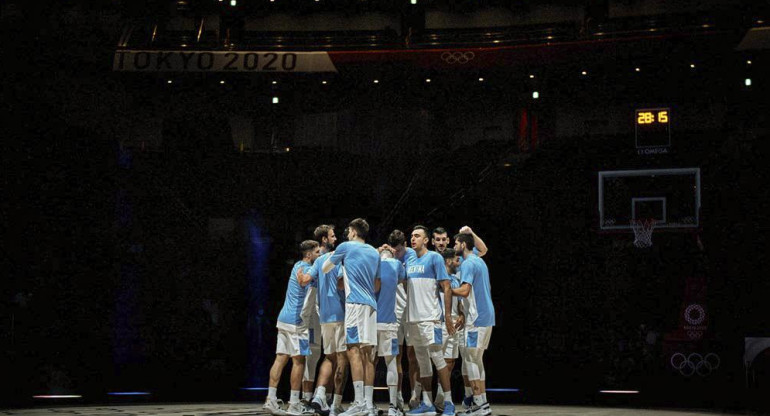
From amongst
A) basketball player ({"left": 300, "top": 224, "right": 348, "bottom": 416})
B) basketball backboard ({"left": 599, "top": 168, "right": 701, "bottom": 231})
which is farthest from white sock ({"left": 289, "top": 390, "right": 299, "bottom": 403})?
basketball backboard ({"left": 599, "top": 168, "right": 701, "bottom": 231})

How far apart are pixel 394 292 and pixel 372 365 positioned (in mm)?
776

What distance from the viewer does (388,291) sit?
8664 mm

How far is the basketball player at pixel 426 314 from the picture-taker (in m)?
8.79

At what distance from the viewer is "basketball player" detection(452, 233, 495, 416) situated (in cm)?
883

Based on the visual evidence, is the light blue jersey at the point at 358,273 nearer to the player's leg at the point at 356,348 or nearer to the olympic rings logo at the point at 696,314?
the player's leg at the point at 356,348

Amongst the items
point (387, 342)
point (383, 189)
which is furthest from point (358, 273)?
point (383, 189)

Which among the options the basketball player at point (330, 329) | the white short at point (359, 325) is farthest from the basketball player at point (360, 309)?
the basketball player at point (330, 329)

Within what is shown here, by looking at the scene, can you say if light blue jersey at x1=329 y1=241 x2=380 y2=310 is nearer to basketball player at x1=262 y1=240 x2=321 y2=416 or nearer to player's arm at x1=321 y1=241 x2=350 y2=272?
player's arm at x1=321 y1=241 x2=350 y2=272

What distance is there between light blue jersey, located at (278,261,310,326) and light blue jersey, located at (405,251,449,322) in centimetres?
113

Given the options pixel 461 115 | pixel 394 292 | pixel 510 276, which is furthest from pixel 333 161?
pixel 394 292

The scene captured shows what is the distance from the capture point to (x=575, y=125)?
47.6 ft

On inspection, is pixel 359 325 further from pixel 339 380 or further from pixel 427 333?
pixel 427 333

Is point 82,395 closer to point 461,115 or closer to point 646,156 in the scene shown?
point 461,115

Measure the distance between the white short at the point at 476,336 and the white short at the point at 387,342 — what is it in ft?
2.72
